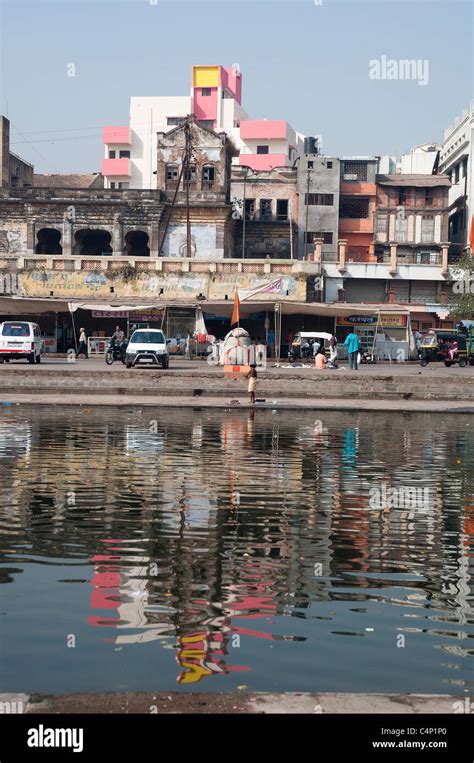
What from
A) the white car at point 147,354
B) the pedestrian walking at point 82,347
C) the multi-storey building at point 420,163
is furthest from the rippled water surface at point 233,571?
the multi-storey building at point 420,163

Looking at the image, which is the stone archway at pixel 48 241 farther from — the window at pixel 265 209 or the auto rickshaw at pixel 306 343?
the auto rickshaw at pixel 306 343

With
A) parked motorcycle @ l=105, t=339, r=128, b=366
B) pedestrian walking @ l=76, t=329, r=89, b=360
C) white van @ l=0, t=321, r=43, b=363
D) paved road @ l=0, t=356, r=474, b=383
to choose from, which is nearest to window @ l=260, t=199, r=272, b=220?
paved road @ l=0, t=356, r=474, b=383

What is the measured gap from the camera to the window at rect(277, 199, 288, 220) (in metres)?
69.2

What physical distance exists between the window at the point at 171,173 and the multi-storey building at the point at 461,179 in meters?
18.5

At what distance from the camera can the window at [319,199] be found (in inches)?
2692

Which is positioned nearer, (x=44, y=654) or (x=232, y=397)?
(x=44, y=654)

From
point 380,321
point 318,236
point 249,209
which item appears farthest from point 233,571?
point 249,209

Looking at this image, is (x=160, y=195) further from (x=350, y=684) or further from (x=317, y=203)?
(x=350, y=684)

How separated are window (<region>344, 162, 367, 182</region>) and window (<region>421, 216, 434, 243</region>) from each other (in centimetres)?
493

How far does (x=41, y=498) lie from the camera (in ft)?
34.1

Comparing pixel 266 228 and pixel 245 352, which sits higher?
pixel 266 228

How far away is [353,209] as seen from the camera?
69.8 m
